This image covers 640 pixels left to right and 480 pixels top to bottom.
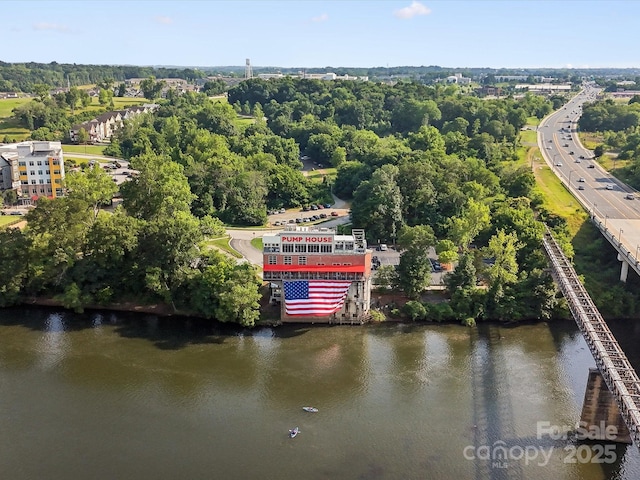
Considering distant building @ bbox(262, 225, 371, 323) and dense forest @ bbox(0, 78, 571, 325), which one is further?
dense forest @ bbox(0, 78, 571, 325)

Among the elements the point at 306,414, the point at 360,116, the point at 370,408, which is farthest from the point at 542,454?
the point at 360,116

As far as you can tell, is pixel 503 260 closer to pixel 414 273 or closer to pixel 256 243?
pixel 414 273

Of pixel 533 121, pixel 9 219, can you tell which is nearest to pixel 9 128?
pixel 9 219

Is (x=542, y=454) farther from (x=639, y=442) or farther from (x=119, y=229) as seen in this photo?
(x=119, y=229)

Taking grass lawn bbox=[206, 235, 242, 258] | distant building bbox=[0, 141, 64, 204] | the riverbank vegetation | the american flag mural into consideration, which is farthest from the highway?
distant building bbox=[0, 141, 64, 204]

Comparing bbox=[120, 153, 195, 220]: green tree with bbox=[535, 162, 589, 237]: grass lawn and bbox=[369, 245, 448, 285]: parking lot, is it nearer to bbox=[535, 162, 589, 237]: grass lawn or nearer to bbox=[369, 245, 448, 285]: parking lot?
bbox=[369, 245, 448, 285]: parking lot

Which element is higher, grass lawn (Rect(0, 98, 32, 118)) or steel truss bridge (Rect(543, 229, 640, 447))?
grass lawn (Rect(0, 98, 32, 118))
